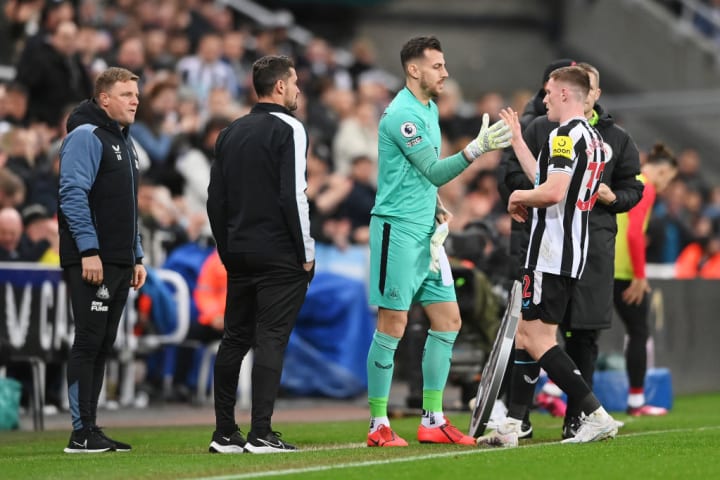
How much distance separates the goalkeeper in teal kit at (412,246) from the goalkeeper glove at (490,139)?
27 centimetres

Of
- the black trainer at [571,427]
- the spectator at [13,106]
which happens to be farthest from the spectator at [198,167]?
the black trainer at [571,427]

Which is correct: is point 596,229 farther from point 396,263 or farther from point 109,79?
point 109,79

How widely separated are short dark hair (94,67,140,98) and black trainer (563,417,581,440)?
370 centimetres

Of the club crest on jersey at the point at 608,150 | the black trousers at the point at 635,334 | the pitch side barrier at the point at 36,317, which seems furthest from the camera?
the black trousers at the point at 635,334

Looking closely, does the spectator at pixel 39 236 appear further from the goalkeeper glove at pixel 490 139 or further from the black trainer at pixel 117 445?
the goalkeeper glove at pixel 490 139

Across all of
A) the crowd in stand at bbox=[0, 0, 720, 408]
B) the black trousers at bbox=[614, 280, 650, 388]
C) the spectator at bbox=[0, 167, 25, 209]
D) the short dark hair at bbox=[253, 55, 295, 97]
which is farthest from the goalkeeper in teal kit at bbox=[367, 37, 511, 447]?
the spectator at bbox=[0, 167, 25, 209]

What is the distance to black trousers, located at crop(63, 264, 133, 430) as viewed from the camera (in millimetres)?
10180

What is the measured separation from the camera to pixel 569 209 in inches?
387

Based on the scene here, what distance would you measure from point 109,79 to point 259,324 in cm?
203

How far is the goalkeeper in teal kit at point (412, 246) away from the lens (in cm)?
997

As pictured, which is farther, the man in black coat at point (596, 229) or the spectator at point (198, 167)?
the spectator at point (198, 167)

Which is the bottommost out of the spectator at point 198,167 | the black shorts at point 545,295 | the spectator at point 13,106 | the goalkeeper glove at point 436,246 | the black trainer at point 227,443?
the black trainer at point 227,443

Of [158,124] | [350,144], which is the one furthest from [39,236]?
[350,144]

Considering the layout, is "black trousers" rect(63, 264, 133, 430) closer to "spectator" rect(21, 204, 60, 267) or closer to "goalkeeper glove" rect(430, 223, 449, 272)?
"goalkeeper glove" rect(430, 223, 449, 272)
